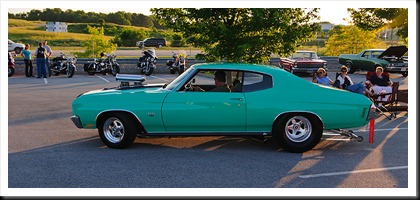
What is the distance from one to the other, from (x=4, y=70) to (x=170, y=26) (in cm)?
688

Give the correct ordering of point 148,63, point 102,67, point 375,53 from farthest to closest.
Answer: point 375,53
point 148,63
point 102,67

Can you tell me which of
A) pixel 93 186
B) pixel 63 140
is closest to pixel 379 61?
pixel 63 140

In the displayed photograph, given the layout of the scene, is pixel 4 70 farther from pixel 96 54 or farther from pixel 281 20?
pixel 96 54

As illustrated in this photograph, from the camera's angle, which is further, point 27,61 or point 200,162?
point 27,61

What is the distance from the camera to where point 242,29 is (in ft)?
46.9

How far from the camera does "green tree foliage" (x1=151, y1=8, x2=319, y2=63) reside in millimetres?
13844

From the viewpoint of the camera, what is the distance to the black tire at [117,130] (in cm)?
821

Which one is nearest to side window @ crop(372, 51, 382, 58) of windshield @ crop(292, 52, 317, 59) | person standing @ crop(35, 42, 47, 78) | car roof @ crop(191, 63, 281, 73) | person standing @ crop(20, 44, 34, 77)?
windshield @ crop(292, 52, 317, 59)

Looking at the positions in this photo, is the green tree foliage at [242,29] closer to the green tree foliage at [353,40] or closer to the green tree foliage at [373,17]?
the green tree foliage at [373,17]

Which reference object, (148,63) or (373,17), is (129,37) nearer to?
(148,63)

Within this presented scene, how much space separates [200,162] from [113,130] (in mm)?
1776

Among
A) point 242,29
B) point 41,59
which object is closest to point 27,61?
point 41,59

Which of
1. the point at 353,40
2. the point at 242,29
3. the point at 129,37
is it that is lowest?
the point at 242,29

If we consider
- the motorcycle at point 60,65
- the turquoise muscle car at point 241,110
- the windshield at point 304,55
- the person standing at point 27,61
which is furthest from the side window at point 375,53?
the turquoise muscle car at point 241,110
